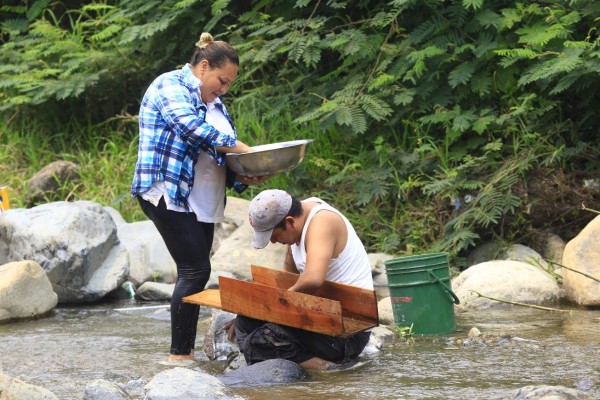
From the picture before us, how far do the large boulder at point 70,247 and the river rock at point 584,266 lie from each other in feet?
12.6

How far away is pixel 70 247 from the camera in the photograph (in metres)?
8.38

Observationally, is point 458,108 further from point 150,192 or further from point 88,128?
point 88,128

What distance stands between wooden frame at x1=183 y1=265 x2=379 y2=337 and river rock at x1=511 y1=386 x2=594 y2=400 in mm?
1062

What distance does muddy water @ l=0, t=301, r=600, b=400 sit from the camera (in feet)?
15.8

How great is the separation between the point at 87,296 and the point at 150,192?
3415 mm

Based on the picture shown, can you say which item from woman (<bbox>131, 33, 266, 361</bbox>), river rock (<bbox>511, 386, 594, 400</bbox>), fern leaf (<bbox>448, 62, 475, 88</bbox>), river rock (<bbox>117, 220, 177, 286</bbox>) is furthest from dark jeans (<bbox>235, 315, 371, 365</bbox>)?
fern leaf (<bbox>448, 62, 475, 88</bbox>)

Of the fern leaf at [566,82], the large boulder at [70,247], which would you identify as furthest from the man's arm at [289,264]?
the fern leaf at [566,82]

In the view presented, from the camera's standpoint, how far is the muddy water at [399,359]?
480 centimetres

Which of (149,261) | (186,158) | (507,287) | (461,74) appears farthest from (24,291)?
(461,74)

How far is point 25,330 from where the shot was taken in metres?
7.20

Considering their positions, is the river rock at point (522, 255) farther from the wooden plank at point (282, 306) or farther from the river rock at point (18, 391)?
the river rock at point (18, 391)

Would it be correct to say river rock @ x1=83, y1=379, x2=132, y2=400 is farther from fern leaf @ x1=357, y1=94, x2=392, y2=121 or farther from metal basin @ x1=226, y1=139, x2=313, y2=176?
fern leaf @ x1=357, y1=94, x2=392, y2=121

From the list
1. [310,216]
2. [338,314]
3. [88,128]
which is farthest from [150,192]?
[88,128]

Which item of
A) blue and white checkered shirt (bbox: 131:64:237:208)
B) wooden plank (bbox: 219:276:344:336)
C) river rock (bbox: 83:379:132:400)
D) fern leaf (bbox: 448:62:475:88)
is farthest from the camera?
fern leaf (bbox: 448:62:475:88)
